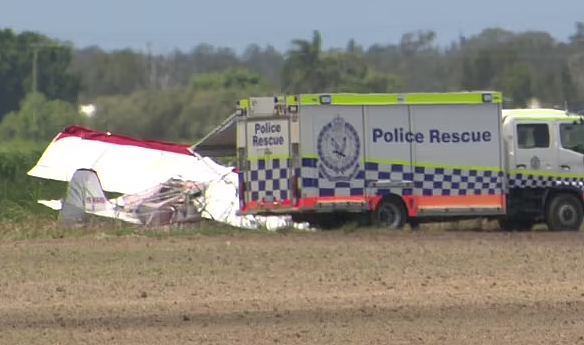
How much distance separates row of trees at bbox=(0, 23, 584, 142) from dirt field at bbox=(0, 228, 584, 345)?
54.5 feet

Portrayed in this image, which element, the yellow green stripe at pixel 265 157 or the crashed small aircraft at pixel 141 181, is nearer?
the yellow green stripe at pixel 265 157

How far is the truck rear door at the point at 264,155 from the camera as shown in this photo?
21.0 m

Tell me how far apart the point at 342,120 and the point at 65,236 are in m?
5.32

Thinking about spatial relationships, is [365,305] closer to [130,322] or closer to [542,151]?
[130,322]

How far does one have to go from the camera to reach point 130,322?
11.5 meters

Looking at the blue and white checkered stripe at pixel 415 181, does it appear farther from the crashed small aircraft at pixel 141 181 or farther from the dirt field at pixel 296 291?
the crashed small aircraft at pixel 141 181

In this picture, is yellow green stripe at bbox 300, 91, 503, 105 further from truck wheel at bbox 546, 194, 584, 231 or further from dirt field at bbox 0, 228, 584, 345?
dirt field at bbox 0, 228, 584, 345

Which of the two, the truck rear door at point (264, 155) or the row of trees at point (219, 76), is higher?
the row of trees at point (219, 76)

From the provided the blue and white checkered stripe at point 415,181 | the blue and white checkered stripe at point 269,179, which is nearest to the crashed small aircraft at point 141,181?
the blue and white checkered stripe at point 269,179

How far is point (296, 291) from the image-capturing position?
13500 millimetres

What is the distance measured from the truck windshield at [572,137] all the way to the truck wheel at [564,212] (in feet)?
2.94

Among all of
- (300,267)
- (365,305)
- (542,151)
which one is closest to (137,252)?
(300,267)

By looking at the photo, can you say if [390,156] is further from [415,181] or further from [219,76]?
[219,76]

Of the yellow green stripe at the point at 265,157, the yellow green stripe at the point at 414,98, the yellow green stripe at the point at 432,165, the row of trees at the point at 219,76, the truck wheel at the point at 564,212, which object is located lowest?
the truck wheel at the point at 564,212
